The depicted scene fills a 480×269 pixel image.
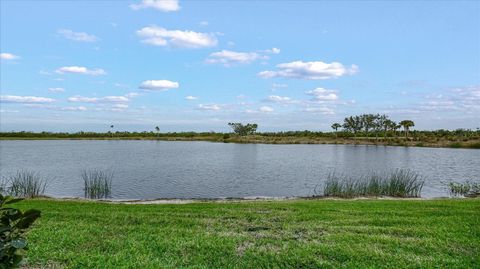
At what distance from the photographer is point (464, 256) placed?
21.1 feet

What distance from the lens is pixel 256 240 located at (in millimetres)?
7246

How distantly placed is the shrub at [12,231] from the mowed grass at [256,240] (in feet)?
9.73

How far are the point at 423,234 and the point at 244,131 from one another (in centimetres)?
10391

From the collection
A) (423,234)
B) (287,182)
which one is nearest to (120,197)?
(287,182)

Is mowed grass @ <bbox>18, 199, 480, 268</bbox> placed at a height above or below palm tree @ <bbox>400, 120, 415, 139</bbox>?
below

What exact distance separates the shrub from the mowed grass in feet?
9.73

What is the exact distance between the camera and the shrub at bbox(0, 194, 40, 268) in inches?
111

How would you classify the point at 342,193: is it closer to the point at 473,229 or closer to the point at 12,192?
the point at 473,229

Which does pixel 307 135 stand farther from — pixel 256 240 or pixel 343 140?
pixel 256 240

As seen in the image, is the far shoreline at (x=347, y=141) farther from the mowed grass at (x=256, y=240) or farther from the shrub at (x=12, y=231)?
the shrub at (x=12, y=231)

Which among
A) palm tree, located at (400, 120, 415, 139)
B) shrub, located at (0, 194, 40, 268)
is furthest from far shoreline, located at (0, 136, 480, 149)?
shrub, located at (0, 194, 40, 268)

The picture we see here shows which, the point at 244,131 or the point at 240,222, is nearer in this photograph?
the point at 240,222

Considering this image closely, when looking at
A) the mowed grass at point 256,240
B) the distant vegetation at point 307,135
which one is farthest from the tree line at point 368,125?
the mowed grass at point 256,240

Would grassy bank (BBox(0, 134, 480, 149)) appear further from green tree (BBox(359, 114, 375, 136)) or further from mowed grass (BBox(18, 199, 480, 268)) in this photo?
mowed grass (BBox(18, 199, 480, 268))
